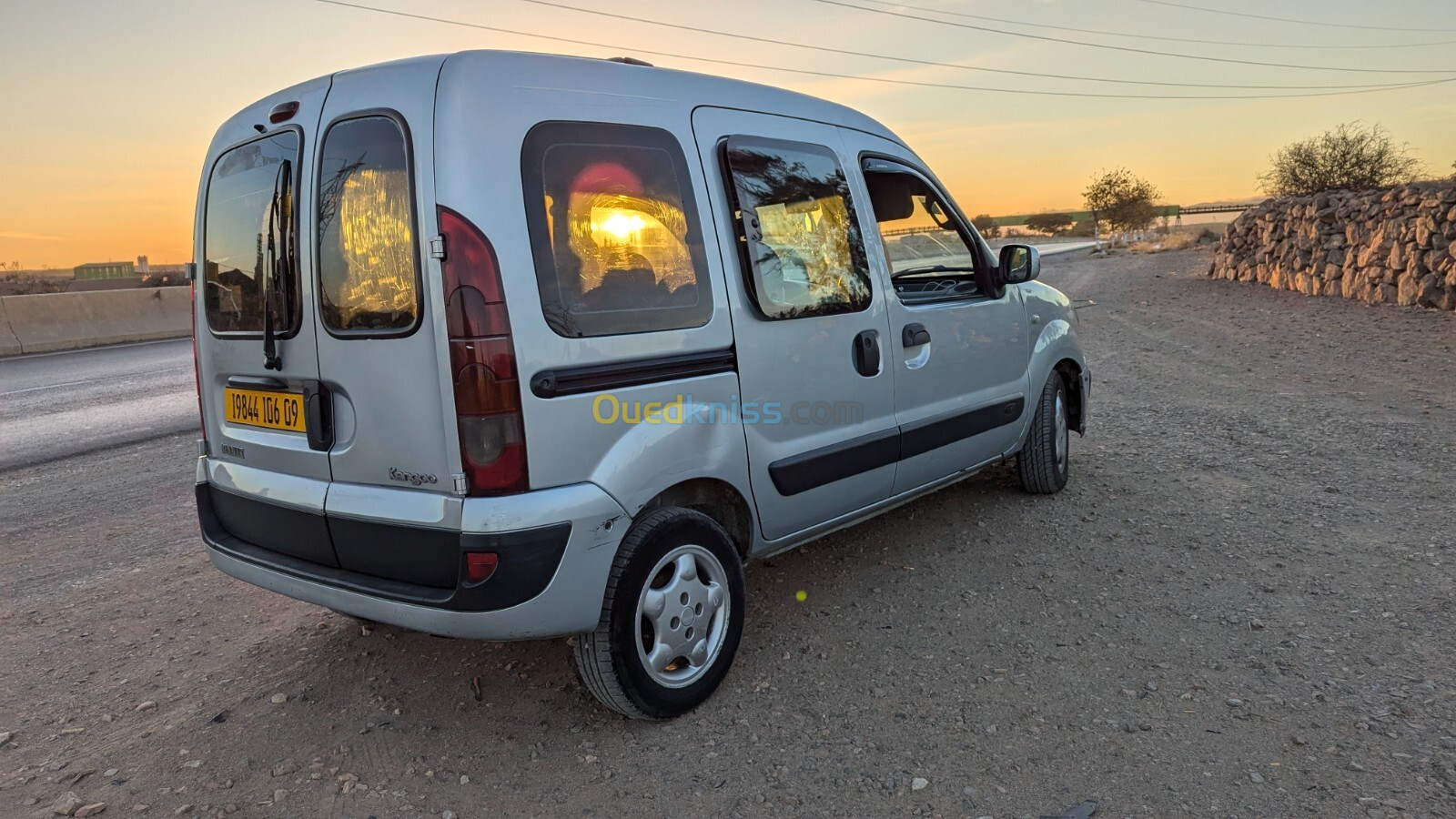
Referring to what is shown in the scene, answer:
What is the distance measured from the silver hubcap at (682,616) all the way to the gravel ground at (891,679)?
170 millimetres

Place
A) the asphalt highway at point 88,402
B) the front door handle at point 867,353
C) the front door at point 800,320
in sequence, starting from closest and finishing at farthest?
1. the front door at point 800,320
2. the front door handle at point 867,353
3. the asphalt highway at point 88,402

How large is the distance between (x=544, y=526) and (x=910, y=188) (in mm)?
2514

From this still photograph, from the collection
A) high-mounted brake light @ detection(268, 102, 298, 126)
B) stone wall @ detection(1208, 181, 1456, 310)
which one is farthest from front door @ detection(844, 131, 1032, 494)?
stone wall @ detection(1208, 181, 1456, 310)

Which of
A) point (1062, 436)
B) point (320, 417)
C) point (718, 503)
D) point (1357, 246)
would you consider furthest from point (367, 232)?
point (1357, 246)

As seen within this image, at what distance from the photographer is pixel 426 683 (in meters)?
3.19

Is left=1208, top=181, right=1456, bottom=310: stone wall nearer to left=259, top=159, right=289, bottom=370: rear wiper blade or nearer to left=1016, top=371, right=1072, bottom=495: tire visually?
left=1016, top=371, right=1072, bottom=495: tire

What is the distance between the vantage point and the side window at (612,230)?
254 cm

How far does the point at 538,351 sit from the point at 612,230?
49 centimetres

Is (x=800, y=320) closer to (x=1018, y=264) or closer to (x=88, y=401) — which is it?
(x=1018, y=264)

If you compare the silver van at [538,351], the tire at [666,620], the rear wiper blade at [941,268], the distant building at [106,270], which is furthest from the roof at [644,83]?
the distant building at [106,270]

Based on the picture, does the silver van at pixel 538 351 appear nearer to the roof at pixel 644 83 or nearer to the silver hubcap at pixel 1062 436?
the roof at pixel 644 83

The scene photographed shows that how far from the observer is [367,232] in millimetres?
2613

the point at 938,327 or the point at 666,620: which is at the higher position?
the point at 938,327

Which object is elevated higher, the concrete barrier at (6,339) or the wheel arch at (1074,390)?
the concrete barrier at (6,339)
